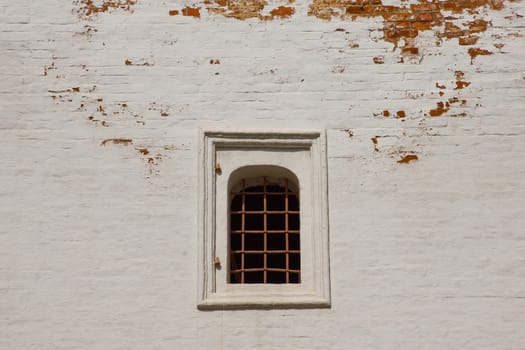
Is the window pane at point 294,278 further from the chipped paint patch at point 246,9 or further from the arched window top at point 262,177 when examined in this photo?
the chipped paint patch at point 246,9

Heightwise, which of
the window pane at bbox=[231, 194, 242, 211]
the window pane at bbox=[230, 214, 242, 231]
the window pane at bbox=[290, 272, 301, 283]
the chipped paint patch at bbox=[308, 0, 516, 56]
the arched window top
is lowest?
the window pane at bbox=[290, 272, 301, 283]

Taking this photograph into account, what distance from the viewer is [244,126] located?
827 cm

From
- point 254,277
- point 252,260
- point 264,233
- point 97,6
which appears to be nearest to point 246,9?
point 97,6

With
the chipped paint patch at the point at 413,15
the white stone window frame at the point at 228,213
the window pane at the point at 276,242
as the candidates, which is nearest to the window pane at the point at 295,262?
the white stone window frame at the point at 228,213

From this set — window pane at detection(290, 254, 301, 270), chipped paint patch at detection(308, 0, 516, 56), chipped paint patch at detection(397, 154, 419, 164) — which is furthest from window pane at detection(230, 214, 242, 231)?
chipped paint patch at detection(308, 0, 516, 56)

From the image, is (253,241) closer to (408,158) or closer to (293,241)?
(293,241)

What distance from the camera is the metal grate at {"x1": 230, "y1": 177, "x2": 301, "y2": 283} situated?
320 inches

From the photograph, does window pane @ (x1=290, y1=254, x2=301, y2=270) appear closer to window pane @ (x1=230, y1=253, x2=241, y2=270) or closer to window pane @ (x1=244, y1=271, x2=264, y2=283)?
window pane @ (x1=244, y1=271, x2=264, y2=283)

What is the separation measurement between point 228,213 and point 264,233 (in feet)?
1.16

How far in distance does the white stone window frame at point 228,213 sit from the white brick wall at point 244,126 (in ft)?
0.31

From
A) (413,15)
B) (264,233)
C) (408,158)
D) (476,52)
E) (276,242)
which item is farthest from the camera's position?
(276,242)

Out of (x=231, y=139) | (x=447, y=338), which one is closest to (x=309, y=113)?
(x=231, y=139)

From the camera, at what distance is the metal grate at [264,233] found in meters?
8.12

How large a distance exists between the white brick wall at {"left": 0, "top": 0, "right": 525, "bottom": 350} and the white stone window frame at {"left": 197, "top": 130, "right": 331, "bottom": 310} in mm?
95
